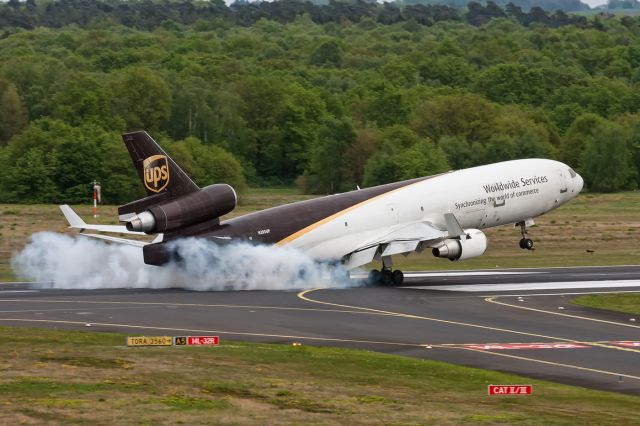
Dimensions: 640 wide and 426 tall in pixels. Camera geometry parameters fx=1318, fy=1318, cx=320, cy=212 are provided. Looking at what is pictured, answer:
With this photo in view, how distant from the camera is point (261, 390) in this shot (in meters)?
33.6

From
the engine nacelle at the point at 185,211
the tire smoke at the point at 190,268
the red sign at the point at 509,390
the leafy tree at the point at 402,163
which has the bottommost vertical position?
the red sign at the point at 509,390

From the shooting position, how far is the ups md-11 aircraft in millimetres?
56750

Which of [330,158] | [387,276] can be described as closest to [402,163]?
[330,158]

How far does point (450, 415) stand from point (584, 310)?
24.5m

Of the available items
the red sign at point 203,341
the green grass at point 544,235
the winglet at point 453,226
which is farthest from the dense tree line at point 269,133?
the red sign at point 203,341

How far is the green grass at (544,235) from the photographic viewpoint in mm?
79188

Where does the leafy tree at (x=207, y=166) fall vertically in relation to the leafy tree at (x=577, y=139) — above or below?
below

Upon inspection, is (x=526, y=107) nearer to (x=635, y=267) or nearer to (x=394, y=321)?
(x=635, y=267)

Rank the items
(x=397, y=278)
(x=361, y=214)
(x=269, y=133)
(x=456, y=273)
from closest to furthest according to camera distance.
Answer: (x=397, y=278) < (x=361, y=214) < (x=456, y=273) < (x=269, y=133)

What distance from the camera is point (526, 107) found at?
193000 mm

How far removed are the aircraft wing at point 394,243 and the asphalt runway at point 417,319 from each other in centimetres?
206

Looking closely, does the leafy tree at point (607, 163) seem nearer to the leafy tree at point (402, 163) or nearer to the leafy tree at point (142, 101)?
the leafy tree at point (402, 163)

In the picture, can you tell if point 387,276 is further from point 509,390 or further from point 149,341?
point 509,390

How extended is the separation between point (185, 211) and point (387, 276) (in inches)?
472
